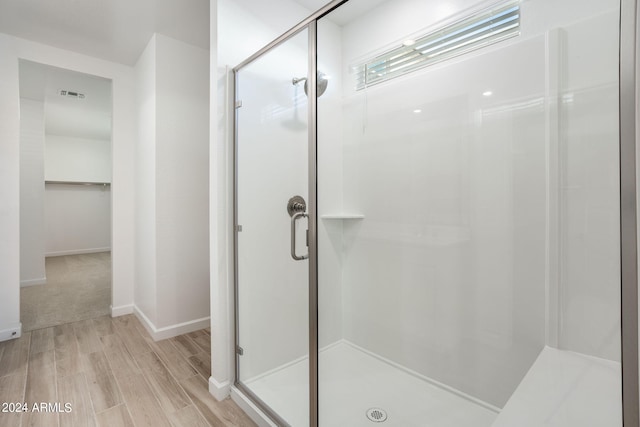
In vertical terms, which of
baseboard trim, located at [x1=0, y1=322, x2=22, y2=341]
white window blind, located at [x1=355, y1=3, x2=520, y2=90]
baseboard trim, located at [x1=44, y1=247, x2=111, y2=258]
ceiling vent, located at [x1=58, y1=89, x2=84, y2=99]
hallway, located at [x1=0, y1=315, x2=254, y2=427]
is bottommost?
hallway, located at [x1=0, y1=315, x2=254, y2=427]

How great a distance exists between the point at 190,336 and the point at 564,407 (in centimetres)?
283

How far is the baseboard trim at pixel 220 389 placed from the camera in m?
1.92

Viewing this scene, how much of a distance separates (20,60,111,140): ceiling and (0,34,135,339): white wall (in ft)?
0.47

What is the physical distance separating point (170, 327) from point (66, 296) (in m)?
2.20

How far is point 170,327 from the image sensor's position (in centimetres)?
282

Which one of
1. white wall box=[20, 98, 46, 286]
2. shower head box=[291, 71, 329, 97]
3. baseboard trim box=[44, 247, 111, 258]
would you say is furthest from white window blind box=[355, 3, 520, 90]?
baseboard trim box=[44, 247, 111, 258]

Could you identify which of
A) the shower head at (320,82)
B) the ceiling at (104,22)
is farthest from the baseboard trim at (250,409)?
the ceiling at (104,22)

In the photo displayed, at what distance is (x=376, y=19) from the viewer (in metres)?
1.99

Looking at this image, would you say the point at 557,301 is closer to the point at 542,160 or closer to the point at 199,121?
the point at 542,160

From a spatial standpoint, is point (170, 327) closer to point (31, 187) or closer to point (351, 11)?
point (351, 11)

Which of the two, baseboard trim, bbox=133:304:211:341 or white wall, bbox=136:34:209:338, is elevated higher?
white wall, bbox=136:34:209:338

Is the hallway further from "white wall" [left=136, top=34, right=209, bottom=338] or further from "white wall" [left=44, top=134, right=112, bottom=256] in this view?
"white wall" [left=44, top=134, right=112, bottom=256]

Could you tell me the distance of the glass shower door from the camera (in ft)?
5.49

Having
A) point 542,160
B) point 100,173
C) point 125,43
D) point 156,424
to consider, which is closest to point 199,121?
point 125,43
